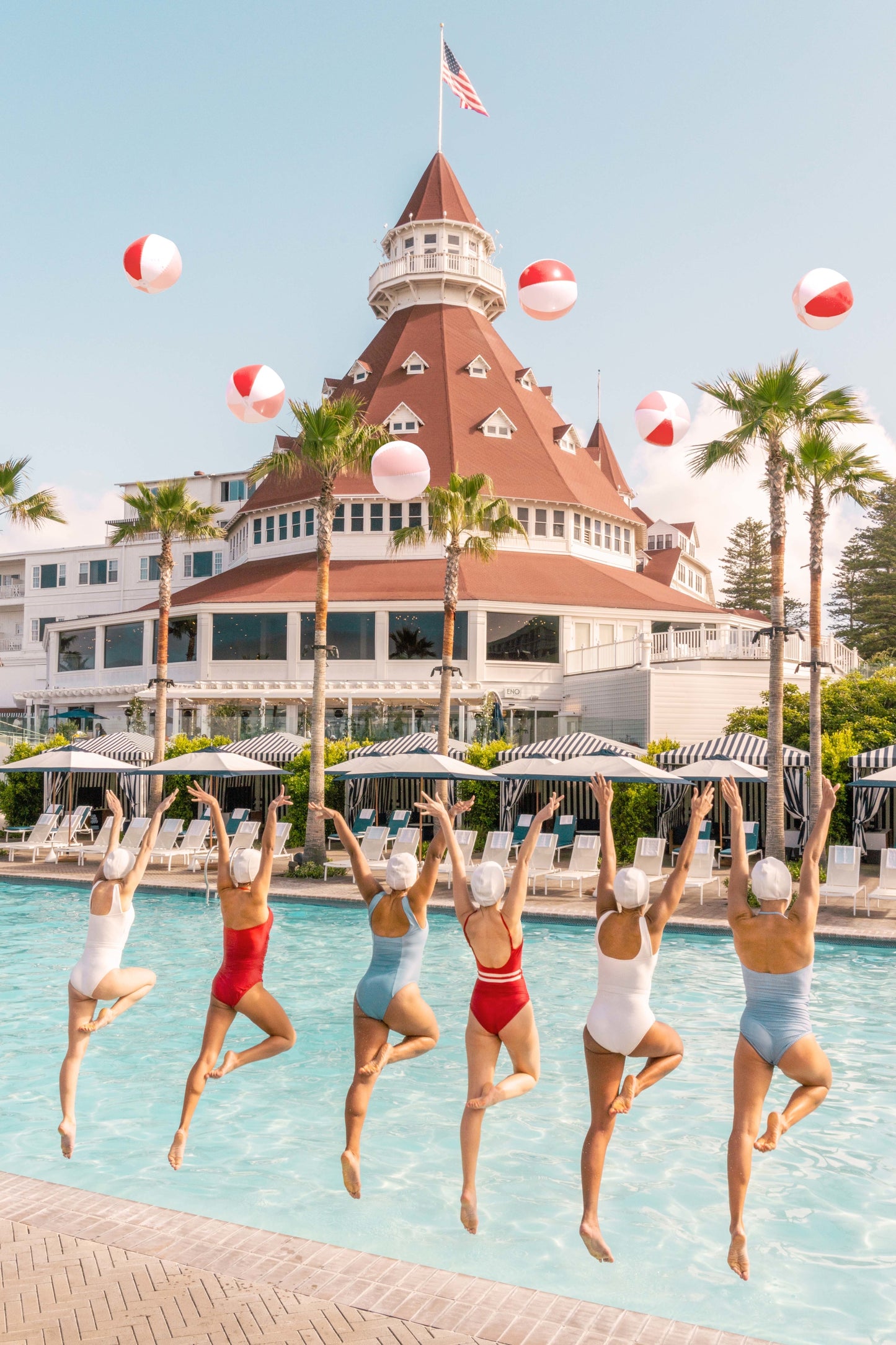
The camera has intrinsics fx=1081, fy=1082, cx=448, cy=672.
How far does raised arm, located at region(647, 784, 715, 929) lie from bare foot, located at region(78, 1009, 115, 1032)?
3324 millimetres

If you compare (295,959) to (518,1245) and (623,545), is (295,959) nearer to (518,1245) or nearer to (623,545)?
(518,1245)

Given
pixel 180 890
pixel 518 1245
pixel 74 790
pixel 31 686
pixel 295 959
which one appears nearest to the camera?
pixel 518 1245

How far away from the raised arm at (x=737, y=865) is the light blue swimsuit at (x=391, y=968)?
1.67m

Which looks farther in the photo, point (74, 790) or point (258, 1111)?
point (74, 790)

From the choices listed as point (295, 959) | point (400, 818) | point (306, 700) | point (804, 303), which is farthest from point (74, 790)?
point (804, 303)

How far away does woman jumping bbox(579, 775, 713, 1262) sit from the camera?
17.0 feet

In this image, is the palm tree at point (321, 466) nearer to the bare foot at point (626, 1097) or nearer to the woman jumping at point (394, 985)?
the woman jumping at point (394, 985)

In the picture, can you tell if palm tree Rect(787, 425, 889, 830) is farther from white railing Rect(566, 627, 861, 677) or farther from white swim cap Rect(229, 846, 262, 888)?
white swim cap Rect(229, 846, 262, 888)

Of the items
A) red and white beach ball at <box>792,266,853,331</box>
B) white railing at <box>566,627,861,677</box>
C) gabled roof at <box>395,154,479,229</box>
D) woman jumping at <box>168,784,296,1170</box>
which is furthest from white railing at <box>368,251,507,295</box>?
woman jumping at <box>168,784,296,1170</box>

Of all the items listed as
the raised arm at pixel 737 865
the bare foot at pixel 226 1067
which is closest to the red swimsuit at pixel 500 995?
the raised arm at pixel 737 865

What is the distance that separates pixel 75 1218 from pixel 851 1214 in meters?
4.95

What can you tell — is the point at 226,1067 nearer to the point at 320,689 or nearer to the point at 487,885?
the point at 487,885

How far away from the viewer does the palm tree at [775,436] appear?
63.1ft

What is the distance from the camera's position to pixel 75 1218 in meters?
5.89
